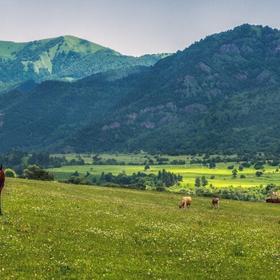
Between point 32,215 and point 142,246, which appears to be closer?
point 142,246

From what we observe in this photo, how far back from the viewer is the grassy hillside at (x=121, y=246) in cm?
2467

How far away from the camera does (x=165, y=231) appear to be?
36938mm

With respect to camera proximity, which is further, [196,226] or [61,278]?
[196,226]

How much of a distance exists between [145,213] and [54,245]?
Answer: 69.9 ft

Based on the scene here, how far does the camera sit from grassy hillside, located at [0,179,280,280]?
24672 millimetres

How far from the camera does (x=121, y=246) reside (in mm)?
30219

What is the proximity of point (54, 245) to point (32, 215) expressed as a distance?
8.50 m

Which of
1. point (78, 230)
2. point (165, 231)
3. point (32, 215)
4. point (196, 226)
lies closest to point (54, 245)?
point (78, 230)

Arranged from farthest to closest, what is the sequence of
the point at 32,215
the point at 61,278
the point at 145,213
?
the point at 145,213, the point at 32,215, the point at 61,278

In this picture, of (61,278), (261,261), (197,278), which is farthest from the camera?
(261,261)

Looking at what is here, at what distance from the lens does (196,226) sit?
4225 centimetres

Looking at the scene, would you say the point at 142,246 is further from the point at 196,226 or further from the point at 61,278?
the point at 196,226

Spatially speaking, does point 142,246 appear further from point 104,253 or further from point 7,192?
point 7,192

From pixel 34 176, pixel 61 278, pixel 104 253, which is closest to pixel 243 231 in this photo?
pixel 104 253
